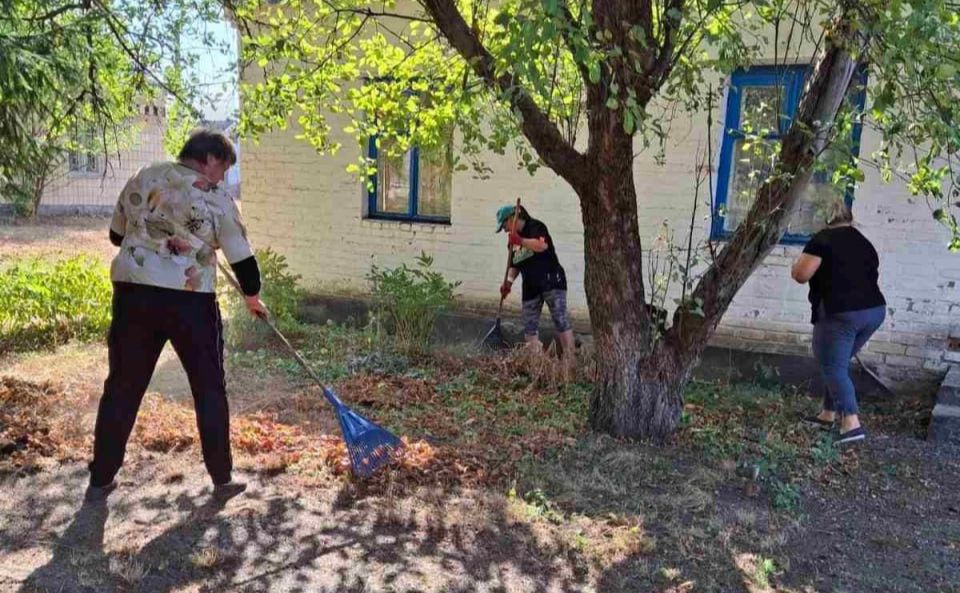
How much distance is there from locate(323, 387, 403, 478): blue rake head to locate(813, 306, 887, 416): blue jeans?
297 cm

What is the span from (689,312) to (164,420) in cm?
334

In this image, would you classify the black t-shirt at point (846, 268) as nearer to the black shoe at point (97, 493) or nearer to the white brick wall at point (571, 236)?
the white brick wall at point (571, 236)

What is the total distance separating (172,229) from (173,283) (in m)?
0.25

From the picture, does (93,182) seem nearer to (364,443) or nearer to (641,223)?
(641,223)

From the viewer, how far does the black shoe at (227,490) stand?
373 centimetres

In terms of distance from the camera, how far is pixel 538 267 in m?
6.45

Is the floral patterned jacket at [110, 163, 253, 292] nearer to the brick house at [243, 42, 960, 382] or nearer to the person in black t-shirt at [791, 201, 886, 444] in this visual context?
the brick house at [243, 42, 960, 382]

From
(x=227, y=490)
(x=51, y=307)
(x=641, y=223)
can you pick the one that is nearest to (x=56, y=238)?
(x=51, y=307)

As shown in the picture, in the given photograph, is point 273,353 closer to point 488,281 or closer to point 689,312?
point 488,281

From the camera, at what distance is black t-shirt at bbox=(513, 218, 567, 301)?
6.44 m

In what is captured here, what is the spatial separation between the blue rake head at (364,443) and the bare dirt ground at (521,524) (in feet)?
0.41

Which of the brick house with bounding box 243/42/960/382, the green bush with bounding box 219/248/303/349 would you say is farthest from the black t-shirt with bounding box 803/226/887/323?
the green bush with bounding box 219/248/303/349

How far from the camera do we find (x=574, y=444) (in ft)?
15.2

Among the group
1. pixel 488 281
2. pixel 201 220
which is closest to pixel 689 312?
pixel 201 220
